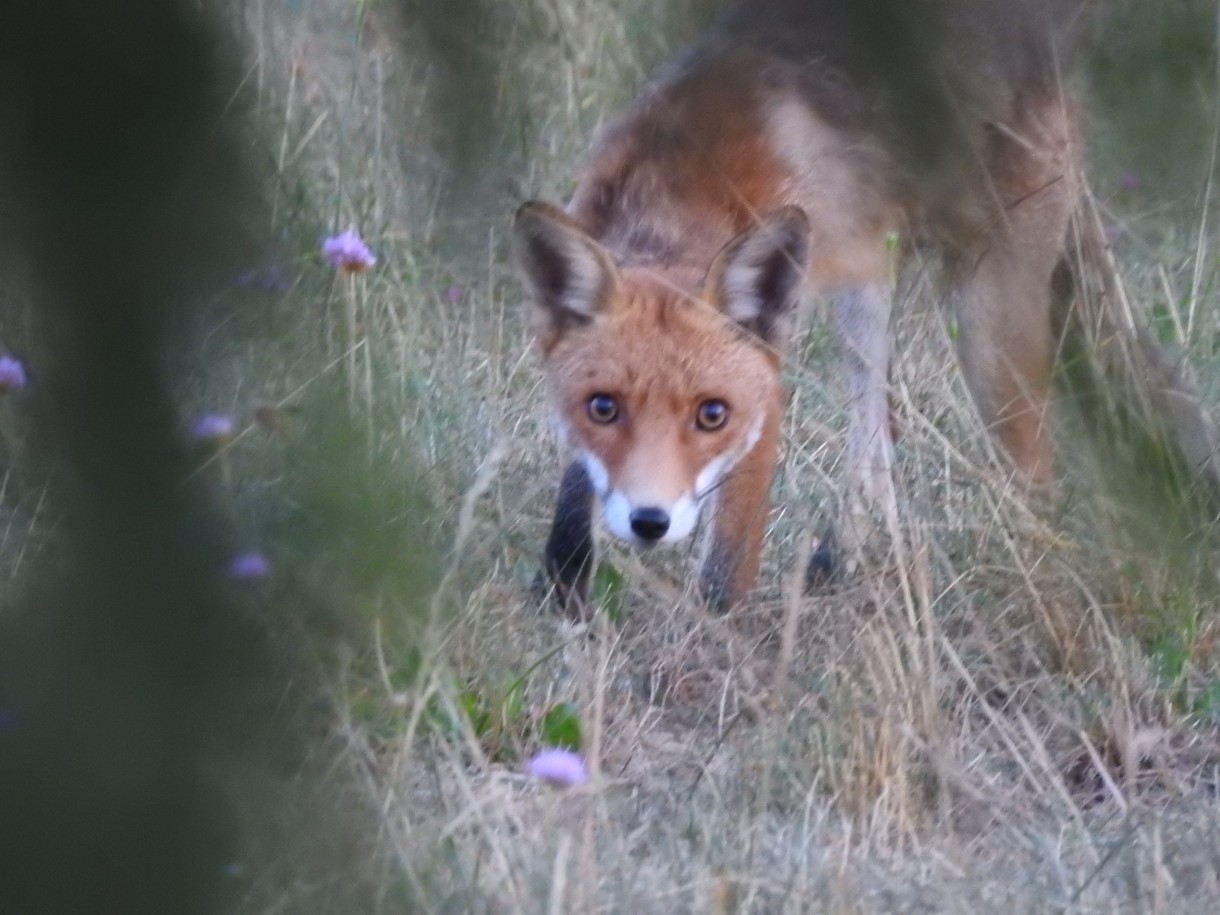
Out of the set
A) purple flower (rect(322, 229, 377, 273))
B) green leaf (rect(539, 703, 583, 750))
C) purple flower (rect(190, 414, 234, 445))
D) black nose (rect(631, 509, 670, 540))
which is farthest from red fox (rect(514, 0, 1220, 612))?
purple flower (rect(190, 414, 234, 445))

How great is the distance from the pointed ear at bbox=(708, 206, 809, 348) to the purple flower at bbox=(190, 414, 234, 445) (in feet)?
7.80

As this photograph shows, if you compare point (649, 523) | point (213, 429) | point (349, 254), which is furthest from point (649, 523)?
point (213, 429)

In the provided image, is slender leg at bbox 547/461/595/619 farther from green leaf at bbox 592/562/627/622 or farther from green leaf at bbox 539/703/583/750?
green leaf at bbox 539/703/583/750

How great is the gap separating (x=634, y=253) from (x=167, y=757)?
2972 mm

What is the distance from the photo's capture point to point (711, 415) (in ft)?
10.6

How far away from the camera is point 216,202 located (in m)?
0.73

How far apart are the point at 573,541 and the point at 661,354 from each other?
52 centimetres

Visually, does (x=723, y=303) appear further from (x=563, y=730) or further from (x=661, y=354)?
(x=563, y=730)

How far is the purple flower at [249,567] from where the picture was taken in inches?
29.7

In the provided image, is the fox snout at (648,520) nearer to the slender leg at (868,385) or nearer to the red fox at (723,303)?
the red fox at (723,303)

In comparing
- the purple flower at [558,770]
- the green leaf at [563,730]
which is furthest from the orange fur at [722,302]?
the purple flower at [558,770]

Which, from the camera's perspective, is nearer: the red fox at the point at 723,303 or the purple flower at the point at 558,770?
the purple flower at the point at 558,770

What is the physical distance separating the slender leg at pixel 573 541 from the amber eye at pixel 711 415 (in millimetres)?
340

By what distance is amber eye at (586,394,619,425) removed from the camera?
10.6ft
